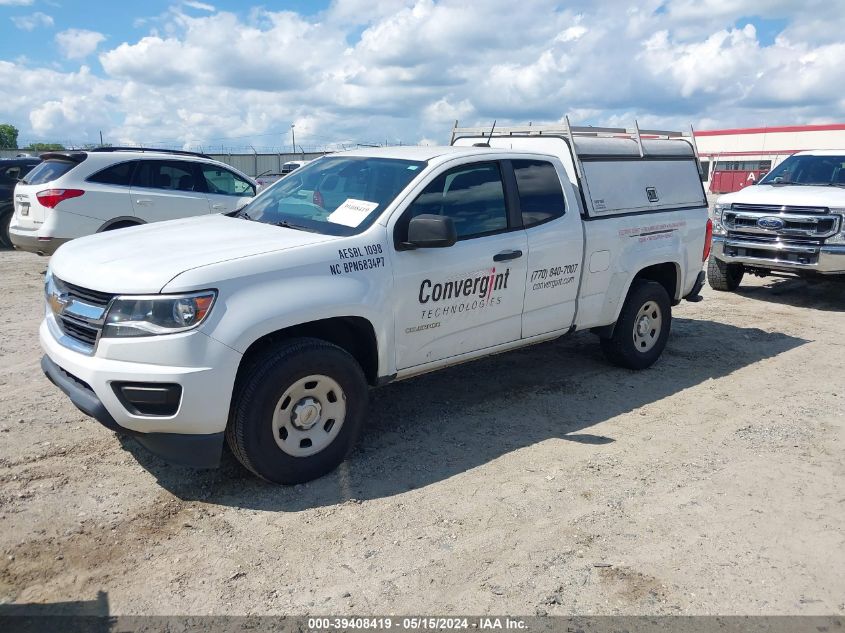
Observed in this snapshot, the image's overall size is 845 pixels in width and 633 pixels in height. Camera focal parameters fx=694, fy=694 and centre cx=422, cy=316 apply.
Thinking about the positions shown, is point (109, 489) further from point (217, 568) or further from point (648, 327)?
point (648, 327)

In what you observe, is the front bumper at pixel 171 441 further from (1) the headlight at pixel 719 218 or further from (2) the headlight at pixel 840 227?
(1) the headlight at pixel 719 218

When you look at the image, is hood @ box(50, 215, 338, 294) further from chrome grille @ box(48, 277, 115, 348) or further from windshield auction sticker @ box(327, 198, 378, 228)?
windshield auction sticker @ box(327, 198, 378, 228)

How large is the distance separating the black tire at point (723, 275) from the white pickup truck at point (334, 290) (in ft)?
15.2

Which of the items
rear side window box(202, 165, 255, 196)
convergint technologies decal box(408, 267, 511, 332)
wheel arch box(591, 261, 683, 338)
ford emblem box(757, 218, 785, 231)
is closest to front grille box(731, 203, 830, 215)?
ford emblem box(757, 218, 785, 231)

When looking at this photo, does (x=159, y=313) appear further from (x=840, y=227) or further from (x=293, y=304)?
(x=840, y=227)

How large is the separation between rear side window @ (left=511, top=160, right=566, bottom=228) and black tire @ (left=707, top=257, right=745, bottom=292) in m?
5.73

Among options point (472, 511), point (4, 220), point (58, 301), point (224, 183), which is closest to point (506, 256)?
point (472, 511)

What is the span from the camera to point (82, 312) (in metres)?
3.66

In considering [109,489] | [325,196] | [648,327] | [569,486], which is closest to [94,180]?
[325,196]

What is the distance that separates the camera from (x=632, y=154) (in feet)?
20.0

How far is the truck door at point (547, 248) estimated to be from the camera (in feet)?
16.5

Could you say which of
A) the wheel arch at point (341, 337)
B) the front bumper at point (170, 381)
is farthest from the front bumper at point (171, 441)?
the wheel arch at point (341, 337)

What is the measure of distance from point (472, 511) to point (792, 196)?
7.65m

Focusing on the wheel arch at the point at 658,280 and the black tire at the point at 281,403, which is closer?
the black tire at the point at 281,403
